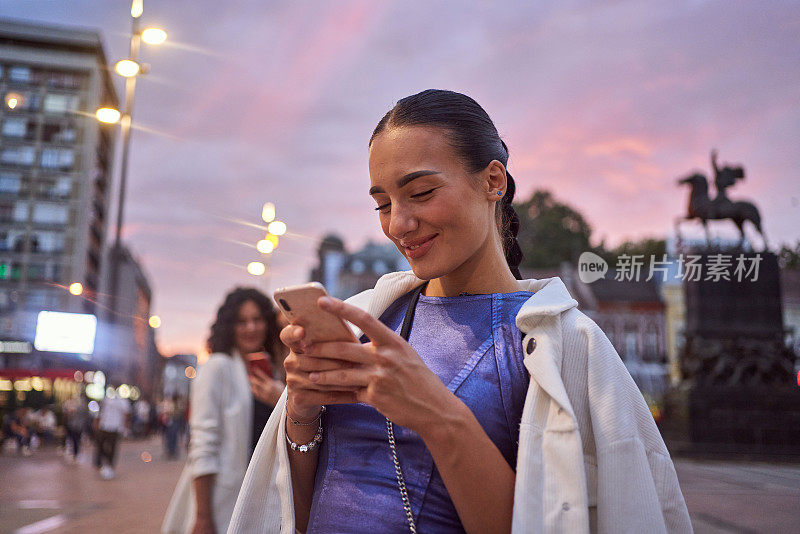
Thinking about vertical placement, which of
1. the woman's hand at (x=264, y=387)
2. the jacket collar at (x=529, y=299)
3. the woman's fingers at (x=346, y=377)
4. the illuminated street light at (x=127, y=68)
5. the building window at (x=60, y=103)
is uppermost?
the illuminated street light at (x=127, y=68)

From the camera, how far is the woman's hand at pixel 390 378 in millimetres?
1188

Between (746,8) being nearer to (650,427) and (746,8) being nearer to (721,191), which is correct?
(650,427)

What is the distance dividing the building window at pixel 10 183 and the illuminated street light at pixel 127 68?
403cm

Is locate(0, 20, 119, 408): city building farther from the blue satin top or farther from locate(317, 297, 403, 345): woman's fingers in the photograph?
locate(317, 297, 403, 345): woman's fingers

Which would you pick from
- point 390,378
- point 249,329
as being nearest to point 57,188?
point 249,329

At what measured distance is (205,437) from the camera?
10.6ft

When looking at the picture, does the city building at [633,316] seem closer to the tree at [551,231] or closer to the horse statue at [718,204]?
the tree at [551,231]

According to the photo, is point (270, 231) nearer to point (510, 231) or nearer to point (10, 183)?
point (10, 183)

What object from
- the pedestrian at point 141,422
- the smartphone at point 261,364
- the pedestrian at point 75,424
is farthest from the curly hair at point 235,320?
the pedestrian at point 141,422

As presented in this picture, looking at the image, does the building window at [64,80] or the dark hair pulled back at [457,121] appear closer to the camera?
the dark hair pulled back at [457,121]

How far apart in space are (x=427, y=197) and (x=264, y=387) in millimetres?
2211

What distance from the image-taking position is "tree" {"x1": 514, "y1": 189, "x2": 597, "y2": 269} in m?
55.4

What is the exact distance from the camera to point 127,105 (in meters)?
9.98

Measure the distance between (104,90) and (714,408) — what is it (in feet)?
43.1
